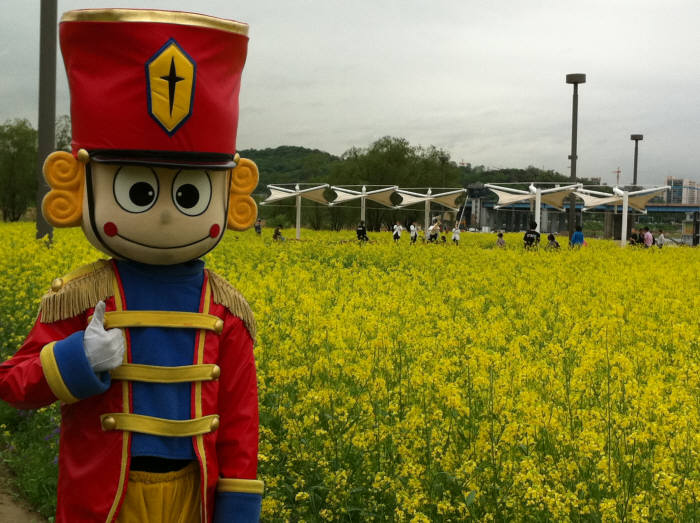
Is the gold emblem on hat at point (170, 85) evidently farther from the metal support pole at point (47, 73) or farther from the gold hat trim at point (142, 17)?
the metal support pole at point (47, 73)

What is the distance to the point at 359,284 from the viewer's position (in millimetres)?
9609

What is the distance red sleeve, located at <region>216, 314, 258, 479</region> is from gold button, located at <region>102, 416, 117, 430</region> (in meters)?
0.33

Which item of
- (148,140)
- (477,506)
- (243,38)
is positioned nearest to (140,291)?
(148,140)

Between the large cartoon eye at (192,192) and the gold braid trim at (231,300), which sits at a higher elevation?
the large cartoon eye at (192,192)

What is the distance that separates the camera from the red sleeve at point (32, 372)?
2.01m

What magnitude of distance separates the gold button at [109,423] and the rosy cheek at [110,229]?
21.3 inches

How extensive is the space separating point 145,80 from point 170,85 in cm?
7

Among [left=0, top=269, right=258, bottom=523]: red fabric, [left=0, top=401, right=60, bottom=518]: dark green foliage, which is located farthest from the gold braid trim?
[left=0, top=401, right=60, bottom=518]: dark green foliage

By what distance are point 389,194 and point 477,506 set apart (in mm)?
31175

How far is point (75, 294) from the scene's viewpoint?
2.15m

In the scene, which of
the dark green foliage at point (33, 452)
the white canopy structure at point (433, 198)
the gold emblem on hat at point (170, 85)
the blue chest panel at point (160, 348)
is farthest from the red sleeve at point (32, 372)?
the white canopy structure at point (433, 198)

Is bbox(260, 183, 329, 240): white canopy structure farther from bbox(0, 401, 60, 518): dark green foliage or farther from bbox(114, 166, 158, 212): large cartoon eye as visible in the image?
bbox(114, 166, 158, 212): large cartoon eye

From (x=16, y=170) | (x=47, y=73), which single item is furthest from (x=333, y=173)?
(x=47, y=73)

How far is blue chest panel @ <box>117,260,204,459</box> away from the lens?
6.97ft
